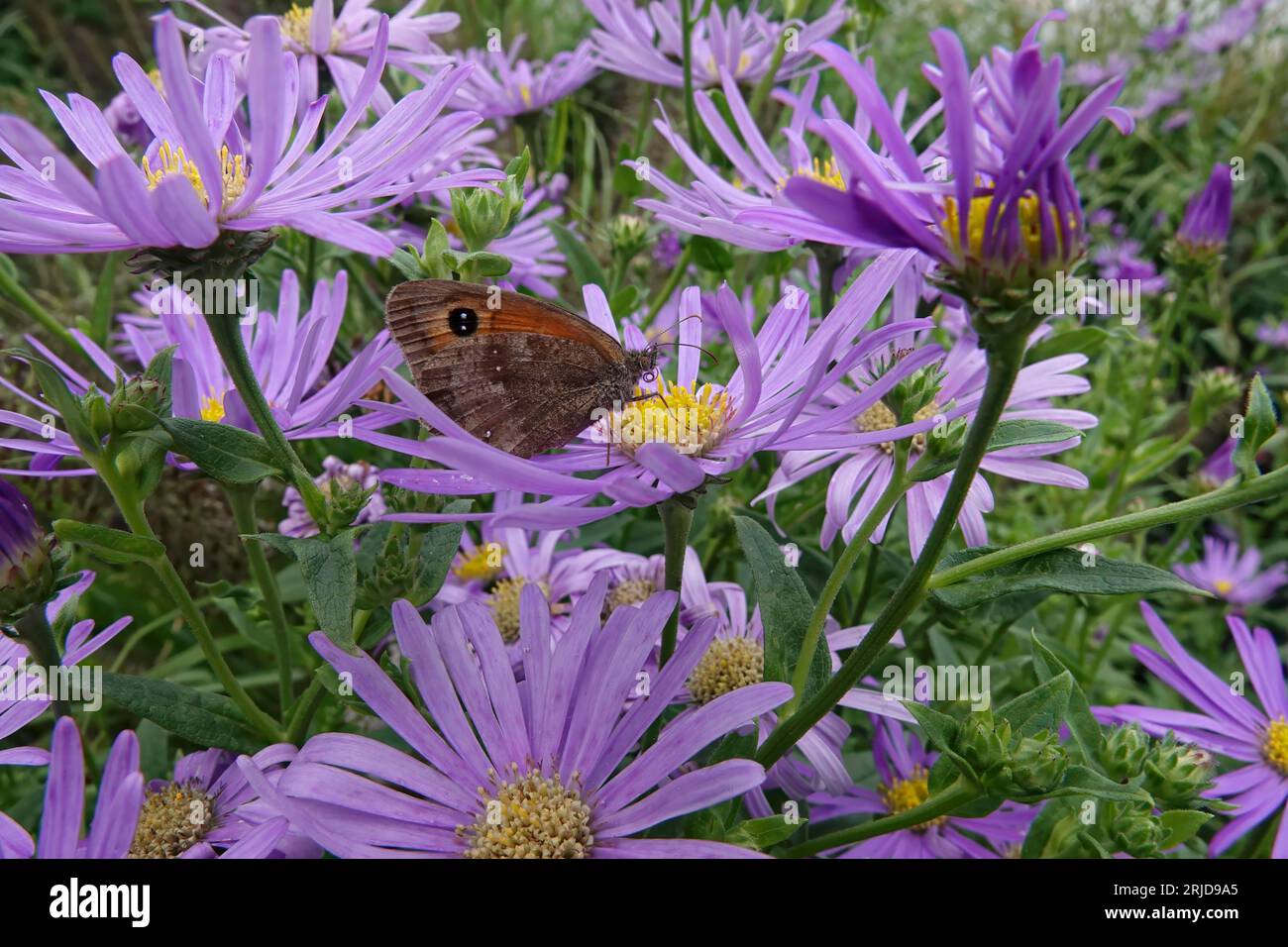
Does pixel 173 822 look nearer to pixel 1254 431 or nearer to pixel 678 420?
pixel 678 420

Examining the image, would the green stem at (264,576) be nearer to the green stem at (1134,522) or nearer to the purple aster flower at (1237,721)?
the green stem at (1134,522)

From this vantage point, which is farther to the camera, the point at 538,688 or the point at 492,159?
the point at 492,159

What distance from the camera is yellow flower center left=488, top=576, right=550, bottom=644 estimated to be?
60.2 inches

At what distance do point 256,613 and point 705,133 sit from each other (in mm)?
1050

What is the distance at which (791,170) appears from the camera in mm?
1401

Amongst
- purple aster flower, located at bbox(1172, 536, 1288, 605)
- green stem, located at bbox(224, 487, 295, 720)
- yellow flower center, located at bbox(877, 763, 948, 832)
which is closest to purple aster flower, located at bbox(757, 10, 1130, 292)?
green stem, located at bbox(224, 487, 295, 720)

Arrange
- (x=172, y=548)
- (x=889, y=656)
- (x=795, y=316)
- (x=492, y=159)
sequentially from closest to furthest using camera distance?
(x=795, y=316) < (x=889, y=656) < (x=492, y=159) < (x=172, y=548)

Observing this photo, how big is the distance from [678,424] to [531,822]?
43 centimetres

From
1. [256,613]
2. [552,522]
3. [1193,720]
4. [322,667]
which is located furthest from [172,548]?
[1193,720]

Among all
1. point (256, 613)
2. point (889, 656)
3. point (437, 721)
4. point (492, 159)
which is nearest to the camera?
point (437, 721)

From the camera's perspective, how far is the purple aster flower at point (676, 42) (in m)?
1.82

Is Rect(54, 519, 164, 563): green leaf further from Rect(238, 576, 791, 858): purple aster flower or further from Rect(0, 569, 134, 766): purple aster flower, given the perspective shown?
Rect(238, 576, 791, 858): purple aster flower

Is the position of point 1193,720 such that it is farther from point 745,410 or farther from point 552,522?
point 552,522

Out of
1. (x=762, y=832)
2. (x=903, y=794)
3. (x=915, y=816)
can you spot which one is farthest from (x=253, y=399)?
(x=903, y=794)
